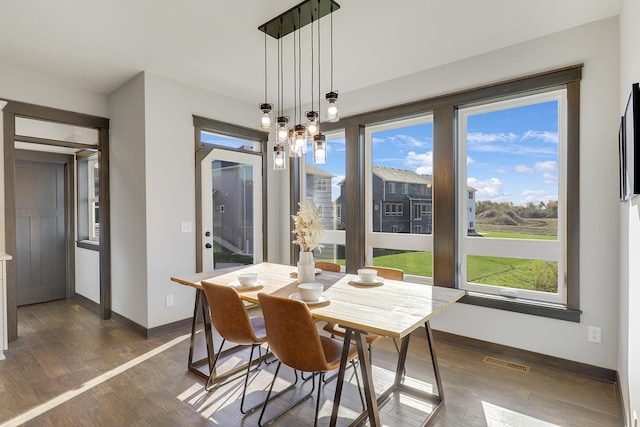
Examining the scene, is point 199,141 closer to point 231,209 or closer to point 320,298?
point 231,209

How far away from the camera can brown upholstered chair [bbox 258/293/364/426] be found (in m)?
1.81

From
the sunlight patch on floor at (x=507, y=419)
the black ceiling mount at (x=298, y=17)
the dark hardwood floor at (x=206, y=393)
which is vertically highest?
the black ceiling mount at (x=298, y=17)

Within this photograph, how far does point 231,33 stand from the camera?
2781 millimetres

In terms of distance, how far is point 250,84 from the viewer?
3.94 m

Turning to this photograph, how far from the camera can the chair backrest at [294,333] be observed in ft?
5.92

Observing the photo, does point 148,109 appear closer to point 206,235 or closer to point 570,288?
point 206,235

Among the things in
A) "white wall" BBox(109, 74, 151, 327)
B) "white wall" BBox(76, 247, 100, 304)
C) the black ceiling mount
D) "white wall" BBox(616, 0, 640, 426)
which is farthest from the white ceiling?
"white wall" BBox(76, 247, 100, 304)

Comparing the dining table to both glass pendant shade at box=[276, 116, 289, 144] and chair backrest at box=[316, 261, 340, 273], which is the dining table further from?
glass pendant shade at box=[276, 116, 289, 144]

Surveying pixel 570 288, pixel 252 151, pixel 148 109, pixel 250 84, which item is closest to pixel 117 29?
pixel 148 109

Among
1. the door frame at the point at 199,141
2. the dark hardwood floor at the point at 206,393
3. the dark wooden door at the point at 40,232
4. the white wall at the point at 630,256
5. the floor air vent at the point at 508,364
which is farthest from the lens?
the dark wooden door at the point at 40,232

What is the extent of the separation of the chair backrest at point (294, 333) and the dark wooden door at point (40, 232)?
14.9 feet

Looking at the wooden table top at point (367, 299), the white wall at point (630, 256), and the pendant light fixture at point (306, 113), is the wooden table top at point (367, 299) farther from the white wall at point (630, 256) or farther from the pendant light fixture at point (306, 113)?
the pendant light fixture at point (306, 113)

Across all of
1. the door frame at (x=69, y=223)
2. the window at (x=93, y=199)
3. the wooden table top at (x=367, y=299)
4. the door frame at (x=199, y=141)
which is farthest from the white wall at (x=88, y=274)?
the wooden table top at (x=367, y=299)

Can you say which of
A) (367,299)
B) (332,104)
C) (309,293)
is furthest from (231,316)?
(332,104)
